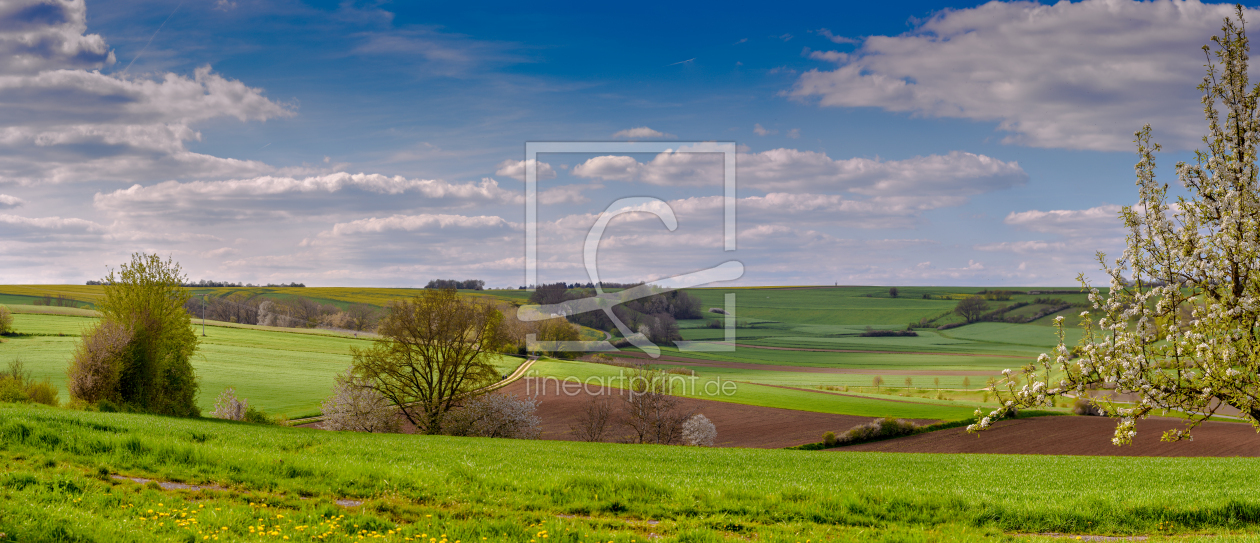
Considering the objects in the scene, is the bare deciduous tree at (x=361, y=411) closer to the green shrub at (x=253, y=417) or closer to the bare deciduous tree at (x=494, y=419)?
the green shrub at (x=253, y=417)

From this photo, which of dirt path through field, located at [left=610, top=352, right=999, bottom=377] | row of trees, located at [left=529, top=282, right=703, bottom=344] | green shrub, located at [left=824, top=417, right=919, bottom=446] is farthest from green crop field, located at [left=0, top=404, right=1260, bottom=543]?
row of trees, located at [left=529, top=282, right=703, bottom=344]

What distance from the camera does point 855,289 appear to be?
16750 cm

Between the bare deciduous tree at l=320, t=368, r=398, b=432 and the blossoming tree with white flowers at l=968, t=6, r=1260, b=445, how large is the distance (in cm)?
3451

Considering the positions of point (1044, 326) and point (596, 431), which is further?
point (1044, 326)

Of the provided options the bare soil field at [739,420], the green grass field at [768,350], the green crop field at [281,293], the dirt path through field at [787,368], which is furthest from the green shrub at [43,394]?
the green crop field at [281,293]

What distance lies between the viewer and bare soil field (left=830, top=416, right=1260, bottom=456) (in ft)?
119

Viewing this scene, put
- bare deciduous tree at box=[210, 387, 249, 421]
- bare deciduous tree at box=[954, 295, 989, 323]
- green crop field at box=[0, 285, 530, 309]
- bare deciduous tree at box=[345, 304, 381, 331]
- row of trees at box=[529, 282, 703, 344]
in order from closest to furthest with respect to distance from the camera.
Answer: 1. bare deciduous tree at box=[210, 387, 249, 421]
2. row of trees at box=[529, 282, 703, 344]
3. bare deciduous tree at box=[345, 304, 381, 331]
4. green crop field at box=[0, 285, 530, 309]
5. bare deciduous tree at box=[954, 295, 989, 323]

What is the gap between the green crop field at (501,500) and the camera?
970 centimetres

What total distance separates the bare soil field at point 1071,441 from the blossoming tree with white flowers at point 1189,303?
25.8 metres

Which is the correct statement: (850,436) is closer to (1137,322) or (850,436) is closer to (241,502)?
(1137,322)

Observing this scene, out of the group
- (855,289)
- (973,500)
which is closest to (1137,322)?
(973,500)

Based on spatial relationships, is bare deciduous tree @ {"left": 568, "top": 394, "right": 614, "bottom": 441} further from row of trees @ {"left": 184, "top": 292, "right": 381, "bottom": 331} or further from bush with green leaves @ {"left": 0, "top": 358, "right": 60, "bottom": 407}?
row of trees @ {"left": 184, "top": 292, "right": 381, "bottom": 331}

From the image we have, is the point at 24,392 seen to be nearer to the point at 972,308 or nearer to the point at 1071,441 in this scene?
the point at 1071,441

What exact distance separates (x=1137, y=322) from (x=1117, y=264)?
1094mm
